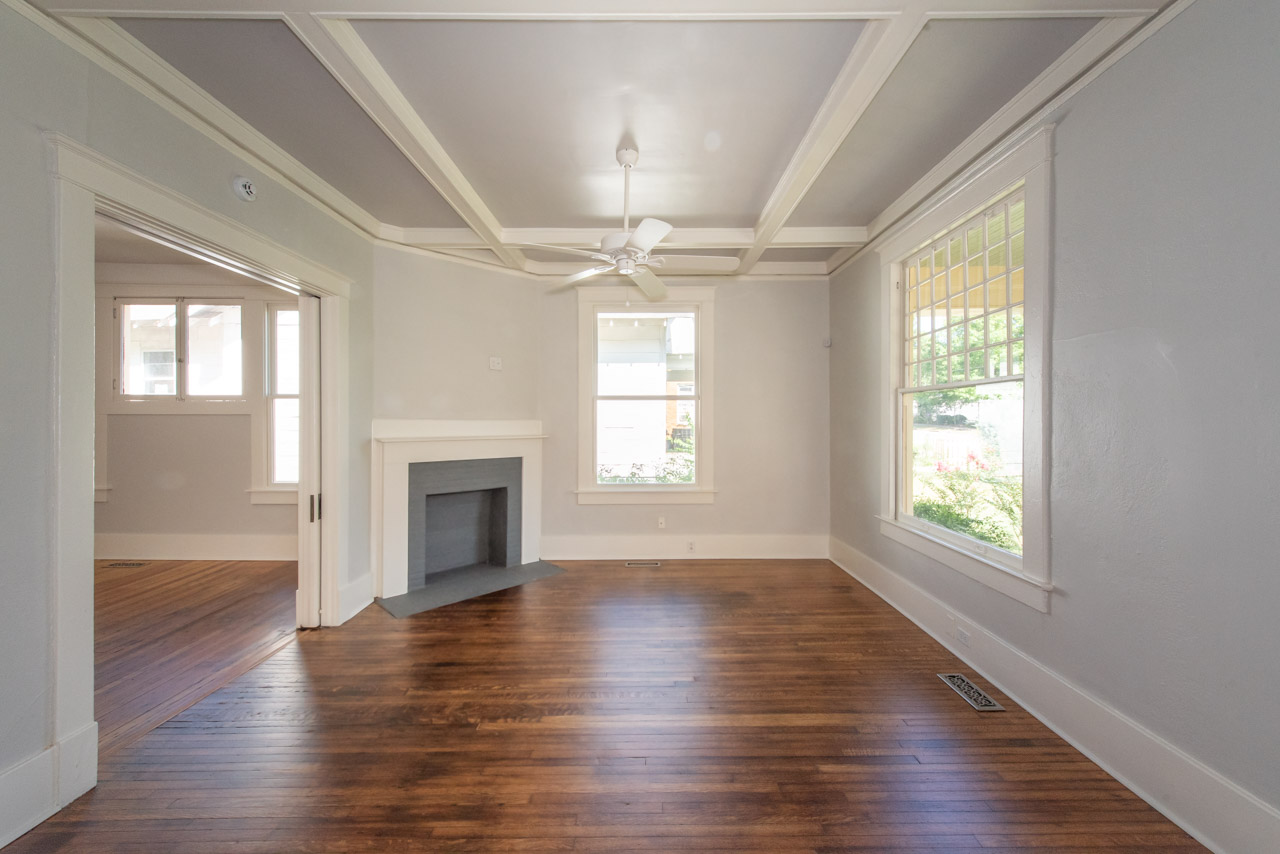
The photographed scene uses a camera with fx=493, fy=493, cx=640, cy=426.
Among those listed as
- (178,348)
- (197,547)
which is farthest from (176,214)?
(197,547)

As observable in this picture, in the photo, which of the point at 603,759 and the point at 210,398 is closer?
the point at 603,759

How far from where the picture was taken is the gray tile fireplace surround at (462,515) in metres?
3.85

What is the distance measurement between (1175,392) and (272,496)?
5987 mm

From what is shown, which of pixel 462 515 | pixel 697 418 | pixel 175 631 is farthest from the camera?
pixel 697 418

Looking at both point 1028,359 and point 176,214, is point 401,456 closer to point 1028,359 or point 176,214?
point 176,214

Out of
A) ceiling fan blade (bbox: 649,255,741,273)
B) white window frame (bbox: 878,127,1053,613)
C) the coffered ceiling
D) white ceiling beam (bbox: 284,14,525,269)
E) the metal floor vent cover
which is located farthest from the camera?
ceiling fan blade (bbox: 649,255,741,273)

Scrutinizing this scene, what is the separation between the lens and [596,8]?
1608mm

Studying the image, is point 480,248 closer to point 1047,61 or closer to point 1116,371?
point 1047,61

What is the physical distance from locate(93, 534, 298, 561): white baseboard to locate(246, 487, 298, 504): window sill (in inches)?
12.8

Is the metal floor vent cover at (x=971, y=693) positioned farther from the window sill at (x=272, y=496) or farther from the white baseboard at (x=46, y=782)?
the window sill at (x=272, y=496)

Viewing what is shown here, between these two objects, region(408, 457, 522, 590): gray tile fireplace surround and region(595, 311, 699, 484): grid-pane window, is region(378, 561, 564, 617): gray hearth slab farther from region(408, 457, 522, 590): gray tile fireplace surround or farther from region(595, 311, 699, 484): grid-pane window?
region(595, 311, 699, 484): grid-pane window

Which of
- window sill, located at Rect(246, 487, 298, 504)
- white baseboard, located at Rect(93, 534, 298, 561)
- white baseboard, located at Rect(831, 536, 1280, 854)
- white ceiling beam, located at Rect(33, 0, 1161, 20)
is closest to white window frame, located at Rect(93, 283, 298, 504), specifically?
window sill, located at Rect(246, 487, 298, 504)

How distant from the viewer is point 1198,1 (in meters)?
1.54

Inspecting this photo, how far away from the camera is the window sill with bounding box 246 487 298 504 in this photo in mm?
4551
